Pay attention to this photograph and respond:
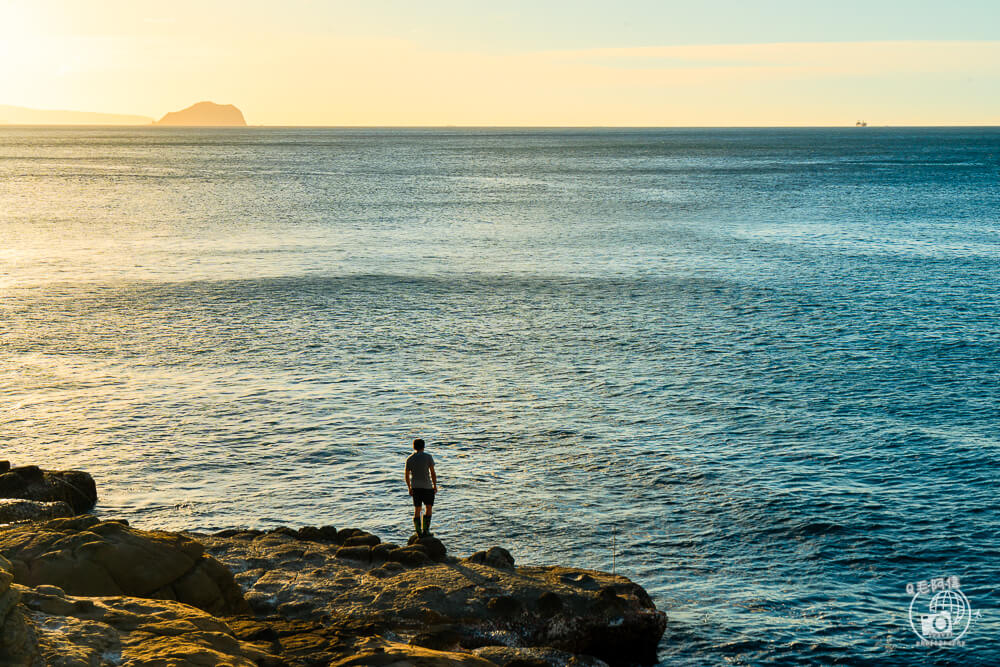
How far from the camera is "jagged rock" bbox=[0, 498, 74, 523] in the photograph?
87.0 ft

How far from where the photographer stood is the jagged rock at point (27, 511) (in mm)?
26516

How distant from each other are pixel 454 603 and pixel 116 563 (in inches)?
284

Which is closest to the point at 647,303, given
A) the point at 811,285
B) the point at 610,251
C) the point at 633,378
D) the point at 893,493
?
the point at 811,285

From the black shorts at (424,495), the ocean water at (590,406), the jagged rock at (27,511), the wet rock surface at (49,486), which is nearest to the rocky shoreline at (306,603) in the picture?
the black shorts at (424,495)

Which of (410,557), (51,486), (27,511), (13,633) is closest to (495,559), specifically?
Answer: (410,557)

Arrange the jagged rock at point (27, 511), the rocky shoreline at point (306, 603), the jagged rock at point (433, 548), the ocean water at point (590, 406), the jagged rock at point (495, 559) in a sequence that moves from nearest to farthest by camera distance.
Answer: the rocky shoreline at point (306, 603)
the jagged rock at point (495, 559)
the jagged rock at point (433, 548)
the jagged rock at point (27, 511)
the ocean water at point (590, 406)

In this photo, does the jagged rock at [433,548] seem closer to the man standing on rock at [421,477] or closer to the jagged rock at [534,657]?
the man standing on rock at [421,477]

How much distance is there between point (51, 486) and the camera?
30750mm

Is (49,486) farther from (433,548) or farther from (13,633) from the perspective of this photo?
(13,633)

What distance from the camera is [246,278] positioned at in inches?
2894

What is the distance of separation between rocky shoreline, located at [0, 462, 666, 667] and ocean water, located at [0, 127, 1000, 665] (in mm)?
3106

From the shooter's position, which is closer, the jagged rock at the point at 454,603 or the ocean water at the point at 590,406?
the jagged rock at the point at 454,603

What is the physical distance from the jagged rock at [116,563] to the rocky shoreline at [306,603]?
0.03 metres

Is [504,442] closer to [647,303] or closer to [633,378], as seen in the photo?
[633,378]
